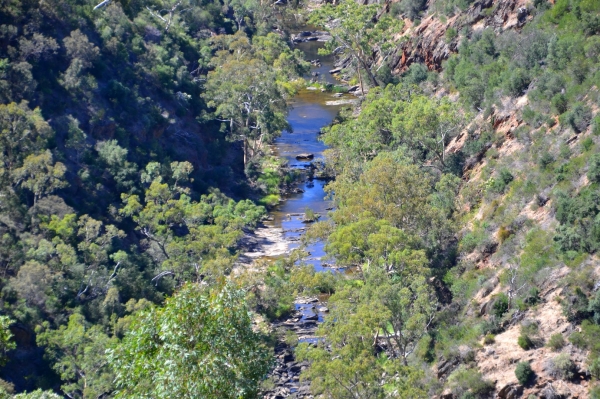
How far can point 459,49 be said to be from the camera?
74688 mm

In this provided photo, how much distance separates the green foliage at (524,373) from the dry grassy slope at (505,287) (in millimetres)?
256

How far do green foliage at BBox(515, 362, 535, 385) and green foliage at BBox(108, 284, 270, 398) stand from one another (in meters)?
13.3

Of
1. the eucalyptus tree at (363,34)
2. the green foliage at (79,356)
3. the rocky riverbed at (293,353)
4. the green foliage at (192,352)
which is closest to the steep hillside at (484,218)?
the rocky riverbed at (293,353)

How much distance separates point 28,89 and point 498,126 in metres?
34.4

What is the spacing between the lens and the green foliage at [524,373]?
112 ft

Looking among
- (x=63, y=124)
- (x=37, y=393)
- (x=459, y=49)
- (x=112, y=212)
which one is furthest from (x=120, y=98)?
(x=37, y=393)

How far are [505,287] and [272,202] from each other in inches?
1342

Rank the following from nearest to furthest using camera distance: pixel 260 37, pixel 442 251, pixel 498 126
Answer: pixel 442 251, pixel 498 126, pixel 260 37

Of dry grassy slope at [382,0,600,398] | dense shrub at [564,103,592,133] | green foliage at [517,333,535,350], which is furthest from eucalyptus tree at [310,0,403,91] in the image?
green foliage at [517,333,535,350]

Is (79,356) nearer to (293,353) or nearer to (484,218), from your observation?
(293,353)

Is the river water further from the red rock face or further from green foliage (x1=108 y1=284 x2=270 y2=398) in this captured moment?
green foliage (x1=108 y1=284 x2=270 y2=398)

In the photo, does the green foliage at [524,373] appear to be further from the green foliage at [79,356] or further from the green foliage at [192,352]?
the green foliage at [79,356]

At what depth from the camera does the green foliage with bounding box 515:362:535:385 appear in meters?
34.0

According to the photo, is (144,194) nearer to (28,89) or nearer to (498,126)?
(28,89)
